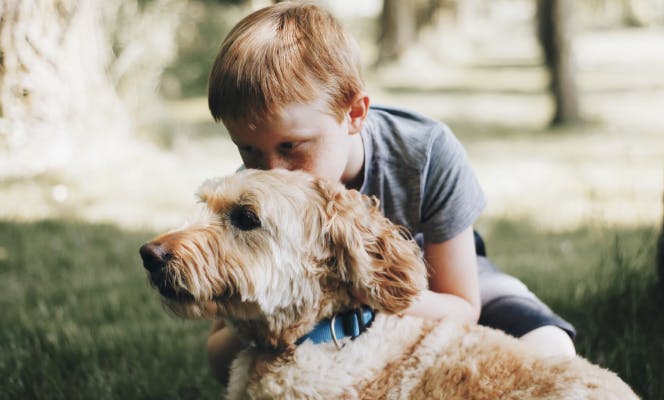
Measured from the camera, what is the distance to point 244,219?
209cm

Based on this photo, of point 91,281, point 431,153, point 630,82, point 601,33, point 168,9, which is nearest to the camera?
point 431,153

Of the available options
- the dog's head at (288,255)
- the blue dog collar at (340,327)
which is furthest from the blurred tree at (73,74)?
the blue dog collar at (340,327)

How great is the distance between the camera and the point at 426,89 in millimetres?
15906

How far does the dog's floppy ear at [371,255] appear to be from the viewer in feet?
6.59

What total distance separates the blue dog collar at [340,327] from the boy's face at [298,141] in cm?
54

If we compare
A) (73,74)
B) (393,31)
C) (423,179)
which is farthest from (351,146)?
(393,31)

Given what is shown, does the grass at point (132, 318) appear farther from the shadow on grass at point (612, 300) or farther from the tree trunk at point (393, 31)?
the tree trunk at point (393, 31)

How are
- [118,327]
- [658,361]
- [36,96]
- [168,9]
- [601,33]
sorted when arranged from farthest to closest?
[601,33] → [168,9] → [118,327] → [36,96] → [658,361]

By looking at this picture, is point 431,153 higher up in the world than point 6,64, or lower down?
lower down

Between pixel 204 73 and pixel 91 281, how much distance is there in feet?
36.9

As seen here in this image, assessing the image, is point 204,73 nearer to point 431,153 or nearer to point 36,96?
point 36,96

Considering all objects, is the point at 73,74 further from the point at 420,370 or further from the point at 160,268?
the point at 420,370

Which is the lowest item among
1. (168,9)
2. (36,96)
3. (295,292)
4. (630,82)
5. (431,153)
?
(630,82)

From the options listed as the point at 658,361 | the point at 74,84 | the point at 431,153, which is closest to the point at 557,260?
the point at 658,361
